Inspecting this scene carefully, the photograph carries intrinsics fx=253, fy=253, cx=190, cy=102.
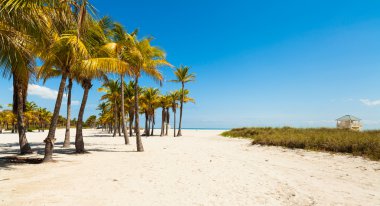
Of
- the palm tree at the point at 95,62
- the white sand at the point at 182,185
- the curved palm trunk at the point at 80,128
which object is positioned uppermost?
the palm tree at the point at 95,62

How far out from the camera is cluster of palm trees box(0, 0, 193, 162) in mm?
6625

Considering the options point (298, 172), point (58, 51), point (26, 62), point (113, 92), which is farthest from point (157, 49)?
point (113, 92)

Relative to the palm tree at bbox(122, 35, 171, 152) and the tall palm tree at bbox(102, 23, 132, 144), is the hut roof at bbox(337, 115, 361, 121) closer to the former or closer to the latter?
the palm tree at bbox(122, 35, 171, 152)

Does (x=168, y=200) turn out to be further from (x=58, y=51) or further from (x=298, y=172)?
(x=58, y=51)

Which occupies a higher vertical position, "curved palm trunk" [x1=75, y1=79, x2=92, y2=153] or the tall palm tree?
the tall palm tree

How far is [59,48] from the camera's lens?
893cm

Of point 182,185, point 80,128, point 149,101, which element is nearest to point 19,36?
point 182,185

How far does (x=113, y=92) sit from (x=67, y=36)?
78.6ft

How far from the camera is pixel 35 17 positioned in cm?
663

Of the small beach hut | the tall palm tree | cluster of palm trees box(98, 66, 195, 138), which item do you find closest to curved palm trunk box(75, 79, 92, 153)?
the tall palm tree

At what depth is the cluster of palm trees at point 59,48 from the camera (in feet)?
21.7

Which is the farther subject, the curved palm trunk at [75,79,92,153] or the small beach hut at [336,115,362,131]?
the small beach hut at [336,115,362,131]

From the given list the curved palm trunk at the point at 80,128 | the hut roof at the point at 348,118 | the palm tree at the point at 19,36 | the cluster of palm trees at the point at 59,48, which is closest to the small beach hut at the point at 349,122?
the hut roof at the point at 348,118

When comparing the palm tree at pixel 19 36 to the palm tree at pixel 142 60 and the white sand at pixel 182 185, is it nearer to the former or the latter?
the white sand at pixel 182 185
